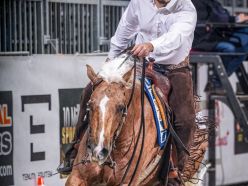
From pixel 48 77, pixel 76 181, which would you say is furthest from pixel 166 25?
pixel 48 77

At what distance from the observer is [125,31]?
813 cm

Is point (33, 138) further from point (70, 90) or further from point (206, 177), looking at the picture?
point (206, 177)

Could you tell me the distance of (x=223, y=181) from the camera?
12.5 m

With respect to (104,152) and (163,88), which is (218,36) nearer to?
(163,88)

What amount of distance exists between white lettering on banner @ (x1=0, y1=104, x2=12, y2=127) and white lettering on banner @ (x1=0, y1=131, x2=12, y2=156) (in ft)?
0.34

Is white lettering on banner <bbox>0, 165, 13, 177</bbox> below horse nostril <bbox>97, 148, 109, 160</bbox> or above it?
below

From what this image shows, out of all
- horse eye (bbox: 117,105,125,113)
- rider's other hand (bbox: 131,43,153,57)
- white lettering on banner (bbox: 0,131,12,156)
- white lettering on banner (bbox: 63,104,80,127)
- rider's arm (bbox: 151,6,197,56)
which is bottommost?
white lettering on banner (bbox: 0,131,12,156)

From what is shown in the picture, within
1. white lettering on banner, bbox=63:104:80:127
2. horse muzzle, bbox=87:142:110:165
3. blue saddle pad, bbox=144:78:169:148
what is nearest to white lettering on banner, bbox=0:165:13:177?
white lettering on banner, bbox=63:104:80:127

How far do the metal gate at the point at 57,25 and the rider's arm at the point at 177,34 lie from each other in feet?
10.3

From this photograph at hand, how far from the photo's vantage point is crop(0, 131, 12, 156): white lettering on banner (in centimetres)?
930

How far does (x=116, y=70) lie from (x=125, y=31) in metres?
1.57

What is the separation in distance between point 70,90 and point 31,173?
48.2 inches

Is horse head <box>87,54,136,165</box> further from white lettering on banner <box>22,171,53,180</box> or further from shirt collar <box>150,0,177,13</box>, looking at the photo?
white lettering on banner <box>22,171,53,180</box>

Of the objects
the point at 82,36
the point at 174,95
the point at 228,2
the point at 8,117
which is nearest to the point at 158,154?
the point at 174,95
